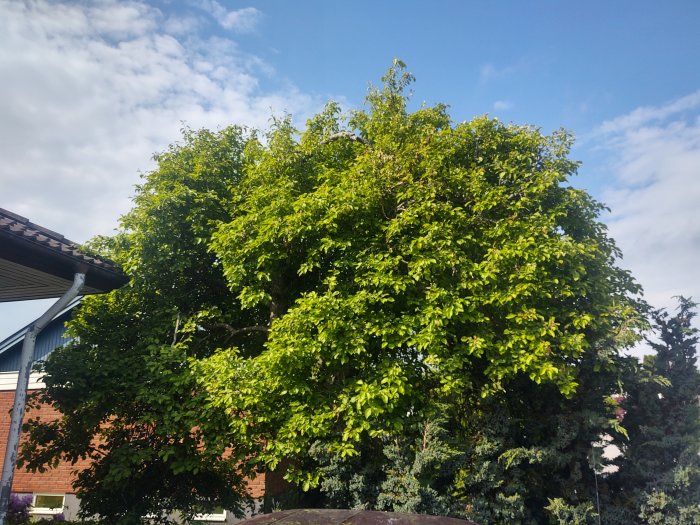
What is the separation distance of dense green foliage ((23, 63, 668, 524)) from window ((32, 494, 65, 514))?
6776 mm

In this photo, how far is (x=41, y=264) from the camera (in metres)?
7.92

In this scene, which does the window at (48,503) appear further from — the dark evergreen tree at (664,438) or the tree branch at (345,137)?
the dark evergreen tree at (664,438)

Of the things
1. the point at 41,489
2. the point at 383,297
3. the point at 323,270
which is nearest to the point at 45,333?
the point at 41,489

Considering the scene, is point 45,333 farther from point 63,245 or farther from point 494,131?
point 494,131

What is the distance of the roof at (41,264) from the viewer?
23.9 ft

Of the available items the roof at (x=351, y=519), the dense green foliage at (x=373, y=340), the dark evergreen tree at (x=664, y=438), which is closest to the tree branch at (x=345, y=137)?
the dense green foliage at (x=373, y=340)

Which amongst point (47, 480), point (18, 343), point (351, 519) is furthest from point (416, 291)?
point (18, 343)

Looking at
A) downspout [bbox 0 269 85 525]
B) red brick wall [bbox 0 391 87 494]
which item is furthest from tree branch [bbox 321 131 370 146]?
red brick wall [bbox 0 391 87 494]

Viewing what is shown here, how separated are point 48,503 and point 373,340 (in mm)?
13765

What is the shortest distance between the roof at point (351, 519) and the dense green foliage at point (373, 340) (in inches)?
164

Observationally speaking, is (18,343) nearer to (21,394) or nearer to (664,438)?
(21,394)

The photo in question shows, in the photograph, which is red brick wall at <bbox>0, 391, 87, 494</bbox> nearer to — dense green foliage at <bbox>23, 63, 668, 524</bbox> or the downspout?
dense green foliage at <bbox>23, 63, 668, 524</bbox>

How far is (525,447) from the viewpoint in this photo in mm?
11688

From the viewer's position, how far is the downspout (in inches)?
283
